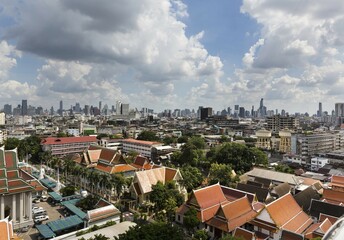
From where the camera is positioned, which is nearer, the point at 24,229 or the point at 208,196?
the point at 24,229

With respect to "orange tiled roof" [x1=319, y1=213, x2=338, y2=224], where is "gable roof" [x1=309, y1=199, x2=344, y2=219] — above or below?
above

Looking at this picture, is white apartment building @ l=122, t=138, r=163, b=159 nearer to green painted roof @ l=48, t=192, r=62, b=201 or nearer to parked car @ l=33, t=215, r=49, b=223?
green painted roof @ l=48, t=192, r=62, b=201

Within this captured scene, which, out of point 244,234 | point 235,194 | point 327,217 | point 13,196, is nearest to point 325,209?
point 327,217

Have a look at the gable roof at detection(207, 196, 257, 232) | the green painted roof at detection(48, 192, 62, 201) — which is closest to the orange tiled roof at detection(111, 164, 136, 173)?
the green painted roof at detection(48, 192, 62, 201)

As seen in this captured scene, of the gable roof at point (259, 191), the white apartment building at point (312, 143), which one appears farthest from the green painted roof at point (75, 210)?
the white apartment building at point (312, 143)

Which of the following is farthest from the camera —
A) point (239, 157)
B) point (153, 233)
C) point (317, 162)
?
point (317, 162)

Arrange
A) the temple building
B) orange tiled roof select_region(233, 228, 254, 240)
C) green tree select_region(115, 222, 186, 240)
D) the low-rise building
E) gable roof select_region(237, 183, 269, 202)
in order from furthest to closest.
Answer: the low-rise building
gable roof select_region(237, 183, 269, 202)
the temple building
orange tiled roof select_region(233, 228, 254, 240)
green tree select_region(115, 222, 186, 240)

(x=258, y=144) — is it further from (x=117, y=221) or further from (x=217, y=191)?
(x=117, y=221)

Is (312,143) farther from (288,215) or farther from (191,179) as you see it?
(288,215)
